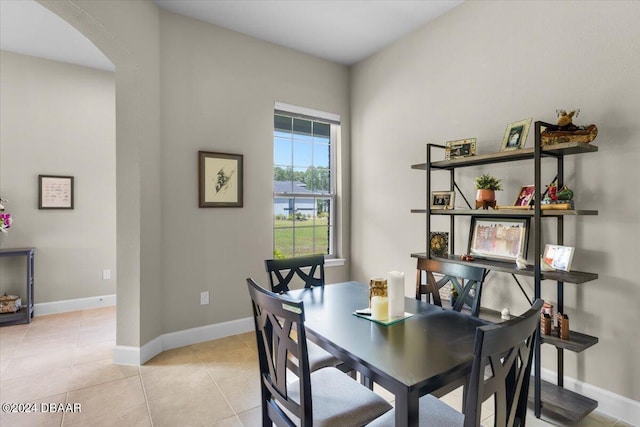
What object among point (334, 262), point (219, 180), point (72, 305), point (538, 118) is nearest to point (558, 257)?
point (538, 118)

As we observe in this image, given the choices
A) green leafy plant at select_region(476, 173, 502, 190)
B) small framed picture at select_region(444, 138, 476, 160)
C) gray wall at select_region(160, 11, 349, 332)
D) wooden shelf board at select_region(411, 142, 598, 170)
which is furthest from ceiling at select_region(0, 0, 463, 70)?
green leafy plant at select_region(476, 173, 502, 190)

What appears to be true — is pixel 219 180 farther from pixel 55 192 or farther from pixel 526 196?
pixel 526 196

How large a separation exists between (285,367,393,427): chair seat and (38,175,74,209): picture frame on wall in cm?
411

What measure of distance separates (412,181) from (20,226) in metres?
4.55

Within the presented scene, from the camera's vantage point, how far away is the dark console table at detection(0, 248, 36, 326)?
3.58 meters

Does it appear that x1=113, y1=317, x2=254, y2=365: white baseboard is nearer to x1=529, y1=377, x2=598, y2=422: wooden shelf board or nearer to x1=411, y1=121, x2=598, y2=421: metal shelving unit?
x1=411, y1=121, x2=598, y2=421: metal shelving unit

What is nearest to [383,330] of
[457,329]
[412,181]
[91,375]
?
[457,329]

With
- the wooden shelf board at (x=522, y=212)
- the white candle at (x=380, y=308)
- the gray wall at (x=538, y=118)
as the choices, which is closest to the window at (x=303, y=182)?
the gray wall at (x=538, y=118)

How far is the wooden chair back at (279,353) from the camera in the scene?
1.22 m

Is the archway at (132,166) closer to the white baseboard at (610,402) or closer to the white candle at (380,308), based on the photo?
the white candle at (380,308)

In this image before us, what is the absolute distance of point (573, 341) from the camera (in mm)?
1990

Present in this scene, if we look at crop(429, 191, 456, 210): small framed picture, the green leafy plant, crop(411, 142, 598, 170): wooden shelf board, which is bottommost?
crop(429, 191, 456, 210): small framed picture

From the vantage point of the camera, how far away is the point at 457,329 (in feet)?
5.01

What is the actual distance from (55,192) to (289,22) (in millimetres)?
3493
